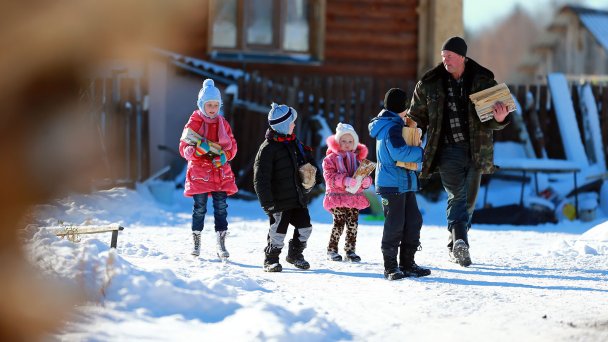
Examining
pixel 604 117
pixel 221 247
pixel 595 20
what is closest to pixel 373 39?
pixel 604 117

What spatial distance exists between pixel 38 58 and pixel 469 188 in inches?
202

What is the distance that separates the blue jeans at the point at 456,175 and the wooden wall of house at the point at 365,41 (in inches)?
362

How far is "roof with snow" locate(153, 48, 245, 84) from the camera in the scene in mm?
16516

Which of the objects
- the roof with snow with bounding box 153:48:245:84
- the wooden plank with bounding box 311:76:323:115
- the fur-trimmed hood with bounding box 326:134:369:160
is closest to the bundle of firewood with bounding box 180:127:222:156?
the fur-trimmed hood with bounding box 326:134:369:160

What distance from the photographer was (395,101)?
306 inches

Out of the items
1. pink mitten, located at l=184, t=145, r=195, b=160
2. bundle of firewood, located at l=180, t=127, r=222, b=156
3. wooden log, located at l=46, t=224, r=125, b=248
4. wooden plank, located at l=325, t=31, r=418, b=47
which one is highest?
wooden plank, located at l=325, t=31, r=418, b=47

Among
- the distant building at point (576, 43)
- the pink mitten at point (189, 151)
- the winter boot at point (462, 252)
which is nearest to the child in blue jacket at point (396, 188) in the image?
the winter boot at point (462, 252)

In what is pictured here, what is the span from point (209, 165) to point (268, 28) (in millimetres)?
9251

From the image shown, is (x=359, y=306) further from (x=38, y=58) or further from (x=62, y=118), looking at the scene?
(x=38, y=58)

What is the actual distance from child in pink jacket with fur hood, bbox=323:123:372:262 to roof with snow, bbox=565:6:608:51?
30.9 metres

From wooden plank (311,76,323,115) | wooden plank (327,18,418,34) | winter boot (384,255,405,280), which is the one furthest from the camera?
wooden plank (327,18,418,34)

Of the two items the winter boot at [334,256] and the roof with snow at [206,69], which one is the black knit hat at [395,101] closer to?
the winter boot at [334,256]

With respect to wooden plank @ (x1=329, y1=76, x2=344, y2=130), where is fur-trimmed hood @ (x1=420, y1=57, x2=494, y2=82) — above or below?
above

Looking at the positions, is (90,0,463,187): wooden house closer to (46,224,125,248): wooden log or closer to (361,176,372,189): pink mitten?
(361,176,372,189): pink mitten
